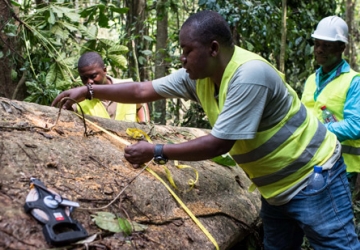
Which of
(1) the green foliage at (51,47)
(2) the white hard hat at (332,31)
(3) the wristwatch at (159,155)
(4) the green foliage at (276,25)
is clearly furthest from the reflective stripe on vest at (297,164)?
(4) the green foliage at (276,25)

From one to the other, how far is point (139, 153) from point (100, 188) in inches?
13.0

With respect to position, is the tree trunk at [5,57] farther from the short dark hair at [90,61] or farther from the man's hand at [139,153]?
the man's hand at [139,153]

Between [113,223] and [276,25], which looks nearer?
[113,223]

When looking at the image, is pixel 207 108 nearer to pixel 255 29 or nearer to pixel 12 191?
pixel 12 191

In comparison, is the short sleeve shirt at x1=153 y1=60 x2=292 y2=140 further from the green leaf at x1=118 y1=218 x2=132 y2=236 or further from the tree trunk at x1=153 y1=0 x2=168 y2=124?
the tree trunk at x1=153 y1=0 x2=168 y2=124

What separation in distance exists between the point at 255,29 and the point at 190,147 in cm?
361

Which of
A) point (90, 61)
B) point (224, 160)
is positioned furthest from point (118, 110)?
point (224, 160)

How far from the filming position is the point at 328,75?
314 centimetres

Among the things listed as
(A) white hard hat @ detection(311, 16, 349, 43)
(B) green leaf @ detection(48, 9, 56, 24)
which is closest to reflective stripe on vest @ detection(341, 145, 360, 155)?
(A) white hard hat @ detection(311, 16, 349, 43)

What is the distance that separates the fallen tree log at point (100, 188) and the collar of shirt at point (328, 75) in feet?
3.66

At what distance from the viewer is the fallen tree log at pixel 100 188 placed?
1615 millimetres

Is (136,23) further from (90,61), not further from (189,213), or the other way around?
(189,213)

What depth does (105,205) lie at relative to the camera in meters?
1.83

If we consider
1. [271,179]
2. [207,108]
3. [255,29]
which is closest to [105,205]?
[207,108]
